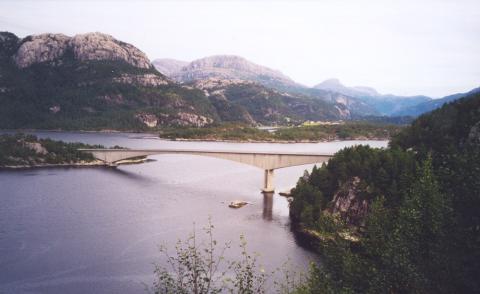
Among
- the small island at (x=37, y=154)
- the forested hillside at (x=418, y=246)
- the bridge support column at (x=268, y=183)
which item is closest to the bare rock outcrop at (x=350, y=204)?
the bridge support column at (x=268, y=183)

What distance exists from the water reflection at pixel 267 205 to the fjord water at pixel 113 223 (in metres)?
0.41

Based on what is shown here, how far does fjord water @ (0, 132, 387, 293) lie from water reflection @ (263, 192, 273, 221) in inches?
16.2

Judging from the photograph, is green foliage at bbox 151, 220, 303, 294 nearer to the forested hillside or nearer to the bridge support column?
the forested hillside

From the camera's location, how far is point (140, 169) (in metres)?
98.5

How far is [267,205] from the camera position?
64312 millimetres

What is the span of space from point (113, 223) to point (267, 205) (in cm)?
2290

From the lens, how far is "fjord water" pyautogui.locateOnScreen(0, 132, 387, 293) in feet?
124

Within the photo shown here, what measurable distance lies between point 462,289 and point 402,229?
11.3 feet

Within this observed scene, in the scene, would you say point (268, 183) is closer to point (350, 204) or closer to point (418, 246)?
point (350, 204)

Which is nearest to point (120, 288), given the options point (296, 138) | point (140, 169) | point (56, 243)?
point (56, 243)

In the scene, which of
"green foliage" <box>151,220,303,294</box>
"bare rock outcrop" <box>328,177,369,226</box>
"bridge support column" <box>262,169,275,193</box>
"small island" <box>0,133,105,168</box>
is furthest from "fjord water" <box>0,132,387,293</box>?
"bare rock outcrop" <box>328,177,369,226</box>

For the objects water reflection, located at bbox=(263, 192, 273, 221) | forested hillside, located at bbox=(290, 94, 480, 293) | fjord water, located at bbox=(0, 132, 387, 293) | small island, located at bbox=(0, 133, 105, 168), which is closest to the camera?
forested hillside, located at bbox=(290, 94, 480, 293)

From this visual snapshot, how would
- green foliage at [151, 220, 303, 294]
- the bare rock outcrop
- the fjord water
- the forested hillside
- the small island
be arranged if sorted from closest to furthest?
green foliage at [151, 220, 303, 294] → the forested hillside → the fjord water → the bare rock outcrop → the small island

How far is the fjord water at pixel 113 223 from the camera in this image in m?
37.9
